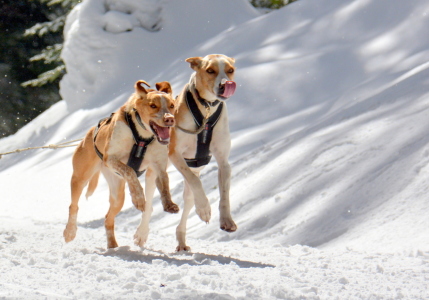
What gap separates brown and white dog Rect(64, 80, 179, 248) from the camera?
4.87m

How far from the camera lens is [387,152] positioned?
6922 millimetres

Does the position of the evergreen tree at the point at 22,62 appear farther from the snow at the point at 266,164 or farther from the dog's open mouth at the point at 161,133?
the dog's open mouth at the point at 161,133

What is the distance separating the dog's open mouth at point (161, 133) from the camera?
4.82 m

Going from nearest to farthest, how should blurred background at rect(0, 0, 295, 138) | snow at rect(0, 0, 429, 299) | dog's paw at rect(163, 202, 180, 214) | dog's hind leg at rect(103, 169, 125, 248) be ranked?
snow at rect(0, 0, 429, 299), dog's paw at rect(163, 202, 180, 214), dog's hind leg at rect(103, 169, 125, 248), blurred background at rect(0, 0, 295, 138)

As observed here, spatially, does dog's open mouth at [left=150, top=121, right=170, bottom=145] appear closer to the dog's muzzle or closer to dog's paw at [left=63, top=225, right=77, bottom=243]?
the dog's muzzle

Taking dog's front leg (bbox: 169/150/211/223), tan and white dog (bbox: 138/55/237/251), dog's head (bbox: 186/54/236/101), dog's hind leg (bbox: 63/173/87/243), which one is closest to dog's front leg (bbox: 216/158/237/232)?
tan and white dog (bbox: 138/55/237/251)

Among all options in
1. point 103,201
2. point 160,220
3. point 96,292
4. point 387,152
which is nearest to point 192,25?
point 103,201

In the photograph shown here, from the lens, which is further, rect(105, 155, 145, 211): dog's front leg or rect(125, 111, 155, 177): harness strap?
rect(125, 111, 155, 177): harness strap

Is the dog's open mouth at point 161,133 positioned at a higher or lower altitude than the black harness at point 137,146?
higher

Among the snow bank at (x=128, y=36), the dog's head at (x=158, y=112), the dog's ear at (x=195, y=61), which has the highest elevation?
the dog's ear at (x=195, y=61)

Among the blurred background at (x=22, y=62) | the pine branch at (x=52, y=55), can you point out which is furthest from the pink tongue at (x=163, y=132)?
the blurred background at (x=22, y=62)

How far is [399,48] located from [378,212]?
7.52 m

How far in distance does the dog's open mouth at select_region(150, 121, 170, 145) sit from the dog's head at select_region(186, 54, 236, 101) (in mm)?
482

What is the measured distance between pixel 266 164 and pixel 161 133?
12.0 feet
